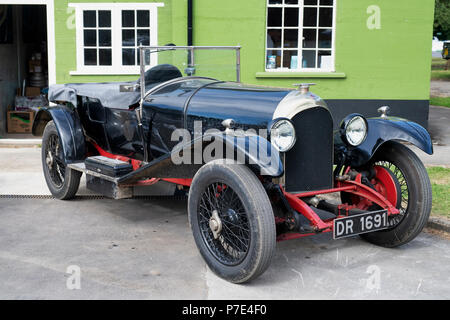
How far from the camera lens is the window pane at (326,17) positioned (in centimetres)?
973

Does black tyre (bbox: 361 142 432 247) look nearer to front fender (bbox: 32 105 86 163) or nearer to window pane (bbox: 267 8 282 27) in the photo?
front fender (bbox: 32 105 86 163)

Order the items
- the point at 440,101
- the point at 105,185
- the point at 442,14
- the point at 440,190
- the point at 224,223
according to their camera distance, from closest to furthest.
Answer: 1. the point at 224,223
2. the point at 105,185
3. the point at 440,190
4. the point at 440,101
5. the point at 442,14

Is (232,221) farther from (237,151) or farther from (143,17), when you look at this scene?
(143,17)

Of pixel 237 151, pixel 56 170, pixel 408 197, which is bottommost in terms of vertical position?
pixel 56 170

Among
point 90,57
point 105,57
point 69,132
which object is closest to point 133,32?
point 105,57

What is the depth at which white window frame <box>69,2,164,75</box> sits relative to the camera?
31.9 ft

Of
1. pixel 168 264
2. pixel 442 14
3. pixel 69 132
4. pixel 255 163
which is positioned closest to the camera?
pixel 255 163

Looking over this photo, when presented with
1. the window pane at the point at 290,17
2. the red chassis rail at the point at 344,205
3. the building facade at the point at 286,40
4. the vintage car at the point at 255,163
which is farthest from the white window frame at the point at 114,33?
the red chassis rail at the point at 344,205

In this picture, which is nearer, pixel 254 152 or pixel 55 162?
pixel 254 152

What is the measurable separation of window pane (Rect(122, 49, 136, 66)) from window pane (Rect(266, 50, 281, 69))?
95.8 inches

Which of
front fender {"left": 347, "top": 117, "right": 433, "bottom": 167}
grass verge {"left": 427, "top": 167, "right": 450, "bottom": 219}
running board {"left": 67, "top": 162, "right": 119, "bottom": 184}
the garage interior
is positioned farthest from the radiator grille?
the garage interior

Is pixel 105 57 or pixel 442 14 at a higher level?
pixel 442 14

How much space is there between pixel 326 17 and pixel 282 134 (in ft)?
21.4

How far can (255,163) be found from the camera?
3527 millimetres
